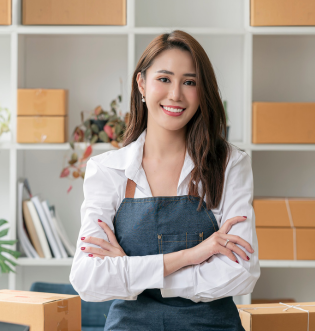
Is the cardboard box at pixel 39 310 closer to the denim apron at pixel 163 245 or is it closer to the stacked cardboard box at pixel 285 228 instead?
the denim apron at pixel 163 245

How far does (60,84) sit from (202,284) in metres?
1.74

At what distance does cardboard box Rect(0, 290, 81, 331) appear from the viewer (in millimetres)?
1267

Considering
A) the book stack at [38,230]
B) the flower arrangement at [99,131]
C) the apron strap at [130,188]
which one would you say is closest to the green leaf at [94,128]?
the flower arrangement at [99,131]

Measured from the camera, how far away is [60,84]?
2596mm

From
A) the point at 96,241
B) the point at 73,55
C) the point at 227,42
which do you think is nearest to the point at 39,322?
the point at 96,241

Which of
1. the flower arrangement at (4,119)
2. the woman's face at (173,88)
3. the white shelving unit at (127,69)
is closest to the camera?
the woman's face at (173,88)

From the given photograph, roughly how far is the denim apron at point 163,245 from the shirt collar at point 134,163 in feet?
0.12

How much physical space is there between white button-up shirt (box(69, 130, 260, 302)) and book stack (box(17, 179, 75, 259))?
98 cm

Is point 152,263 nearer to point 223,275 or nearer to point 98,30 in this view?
point 223,275

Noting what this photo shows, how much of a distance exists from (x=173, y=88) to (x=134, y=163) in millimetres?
277

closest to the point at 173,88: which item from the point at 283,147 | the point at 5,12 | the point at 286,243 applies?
the point at 283,147

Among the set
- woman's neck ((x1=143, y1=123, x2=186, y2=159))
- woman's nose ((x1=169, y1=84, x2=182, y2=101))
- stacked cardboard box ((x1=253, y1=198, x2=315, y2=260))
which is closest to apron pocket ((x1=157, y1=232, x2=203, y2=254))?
woman's neck ((x1=143, y1=123, x2=186, y2=159))

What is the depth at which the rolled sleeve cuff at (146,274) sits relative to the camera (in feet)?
4.08

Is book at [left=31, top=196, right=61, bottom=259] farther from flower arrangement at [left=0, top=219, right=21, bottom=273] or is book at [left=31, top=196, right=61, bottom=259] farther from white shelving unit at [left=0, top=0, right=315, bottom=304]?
white shelving unit at [left=0, top=0, right=315, bottom=304]
